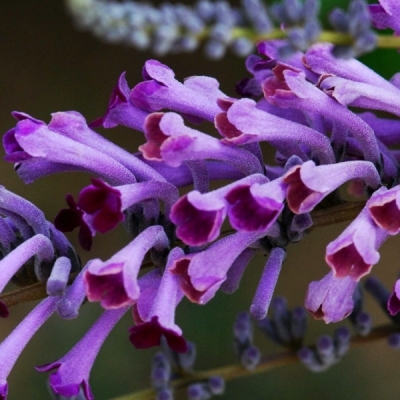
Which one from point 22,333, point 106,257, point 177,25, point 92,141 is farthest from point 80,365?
point 106,257

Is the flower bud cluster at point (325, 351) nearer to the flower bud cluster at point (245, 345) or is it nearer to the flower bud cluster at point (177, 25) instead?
the flower bud cluster at point (245, 345)

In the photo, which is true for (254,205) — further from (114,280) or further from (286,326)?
(286,326)

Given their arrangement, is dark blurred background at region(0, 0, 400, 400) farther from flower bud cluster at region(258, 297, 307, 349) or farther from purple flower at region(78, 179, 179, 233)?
purple flower at region(78, 179, 179, 233)

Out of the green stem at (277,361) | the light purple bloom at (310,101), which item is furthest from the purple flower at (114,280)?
the green stem at (277,361)

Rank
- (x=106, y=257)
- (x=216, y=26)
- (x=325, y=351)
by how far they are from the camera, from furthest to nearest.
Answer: (x=106, y=257)
(x=325, y=351)
(x=216, y=26)

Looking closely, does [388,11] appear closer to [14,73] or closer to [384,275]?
[384,275]

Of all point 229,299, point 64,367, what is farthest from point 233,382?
point 64,367

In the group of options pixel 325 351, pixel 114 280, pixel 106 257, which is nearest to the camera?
pixel 114 280
